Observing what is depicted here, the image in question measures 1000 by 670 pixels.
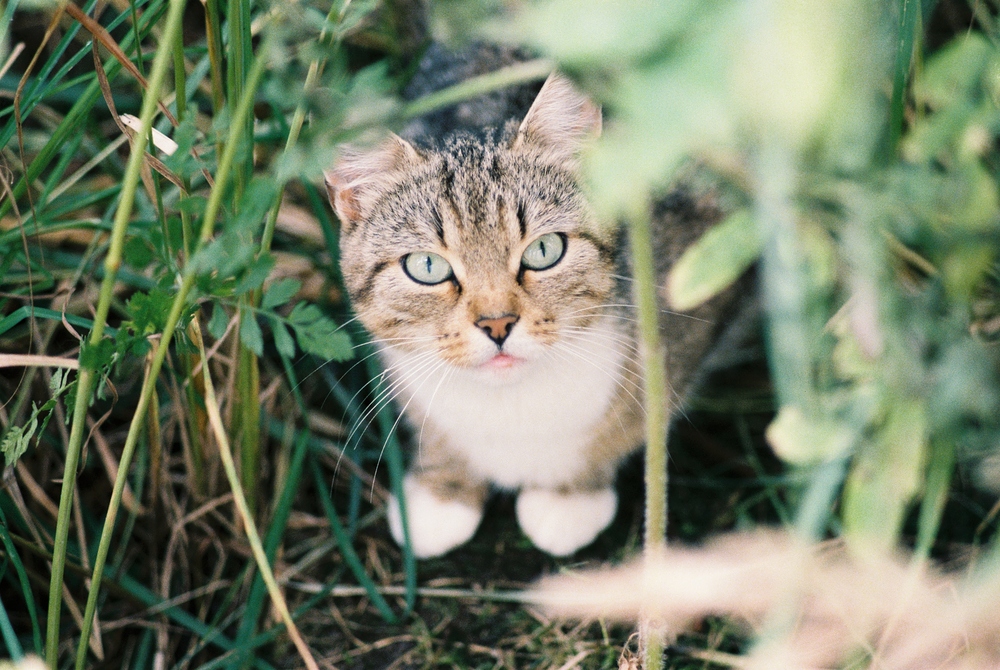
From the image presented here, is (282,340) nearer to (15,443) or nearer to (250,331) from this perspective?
(250,331)

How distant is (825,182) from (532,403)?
835mm

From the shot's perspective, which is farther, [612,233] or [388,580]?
[388,580]

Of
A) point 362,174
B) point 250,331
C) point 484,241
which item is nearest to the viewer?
point 250,331

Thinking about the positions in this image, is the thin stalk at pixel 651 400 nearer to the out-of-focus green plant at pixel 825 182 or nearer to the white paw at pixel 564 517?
the out-of-focus green plant at pixel 825 182

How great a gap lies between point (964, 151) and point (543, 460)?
105cm

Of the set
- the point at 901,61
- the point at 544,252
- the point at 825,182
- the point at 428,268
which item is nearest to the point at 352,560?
the point at 428,268

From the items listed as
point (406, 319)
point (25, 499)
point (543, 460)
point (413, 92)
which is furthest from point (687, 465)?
point (25, 499)

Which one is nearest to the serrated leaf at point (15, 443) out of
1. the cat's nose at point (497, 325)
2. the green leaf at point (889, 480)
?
the cat's nose at point (497, 325)

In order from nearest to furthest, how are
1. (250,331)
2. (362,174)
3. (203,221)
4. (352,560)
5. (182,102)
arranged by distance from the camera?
(203,221)
(250,331)
(182,102)
(362,174)
(352,560)

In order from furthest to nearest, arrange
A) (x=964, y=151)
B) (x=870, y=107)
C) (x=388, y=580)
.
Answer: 1. (x=388, y=580)
2. (x=964, y=151)
3. (x=870, y=107)

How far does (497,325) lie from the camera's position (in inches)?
54.3

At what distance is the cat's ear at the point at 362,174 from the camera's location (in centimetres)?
150

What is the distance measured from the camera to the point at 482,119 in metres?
1.92

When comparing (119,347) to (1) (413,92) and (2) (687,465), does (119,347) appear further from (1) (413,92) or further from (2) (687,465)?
(2) (687,465)
